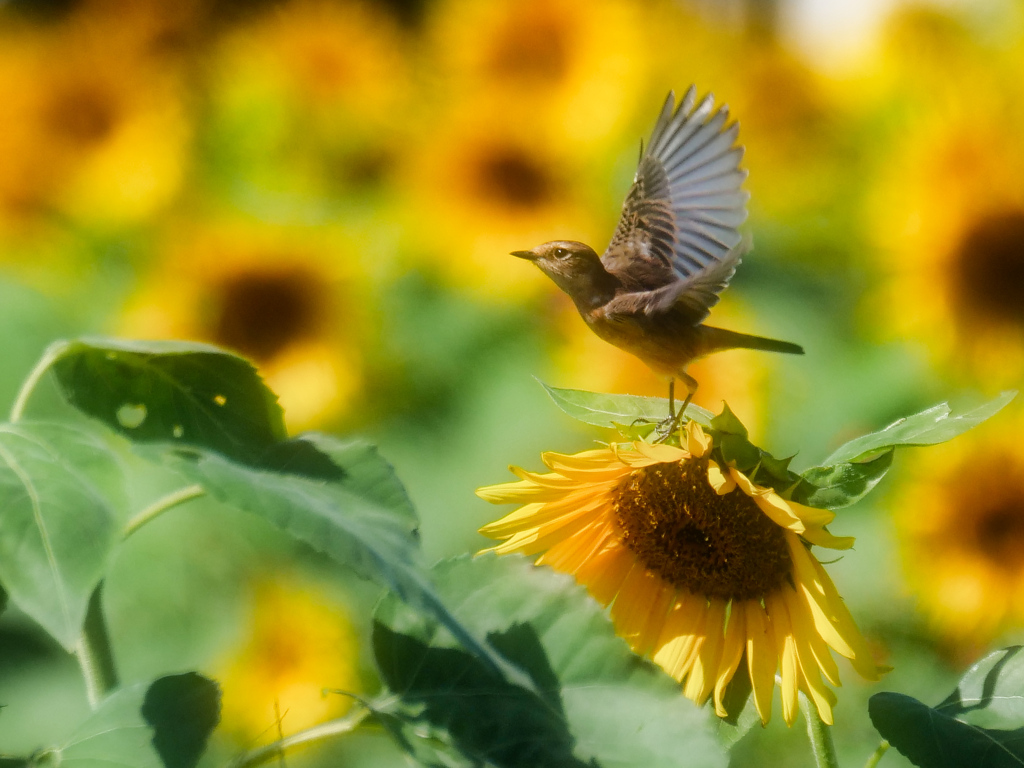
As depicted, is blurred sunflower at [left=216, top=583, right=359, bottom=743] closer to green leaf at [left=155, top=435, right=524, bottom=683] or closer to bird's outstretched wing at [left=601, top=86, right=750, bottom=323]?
bird's outstretched wing at [left=601, top=86, right=750, bottom=323]

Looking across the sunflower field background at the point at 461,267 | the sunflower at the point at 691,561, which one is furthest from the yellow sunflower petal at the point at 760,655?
the sunflower field background at the point at 461,267

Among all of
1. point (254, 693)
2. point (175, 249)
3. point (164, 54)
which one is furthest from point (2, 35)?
point (254, 693)

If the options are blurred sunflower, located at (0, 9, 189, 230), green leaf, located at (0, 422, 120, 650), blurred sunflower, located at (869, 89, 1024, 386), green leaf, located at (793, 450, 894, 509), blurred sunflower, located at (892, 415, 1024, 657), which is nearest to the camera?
green leaf, located at (0, 422, 120, 650)

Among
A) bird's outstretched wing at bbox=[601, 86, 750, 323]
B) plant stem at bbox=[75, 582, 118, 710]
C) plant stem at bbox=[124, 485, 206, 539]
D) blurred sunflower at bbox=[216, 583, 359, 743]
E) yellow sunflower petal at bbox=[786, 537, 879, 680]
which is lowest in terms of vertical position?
blurred sunflower at bbox=[216, 583, 359, 743]

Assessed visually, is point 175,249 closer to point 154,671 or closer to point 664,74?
point 154,671

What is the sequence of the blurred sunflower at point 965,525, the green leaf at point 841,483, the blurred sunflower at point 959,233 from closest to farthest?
the green leaf at point 841,483, the blurred sunflower at point 965,525, the blurred sunflower at point 959,233

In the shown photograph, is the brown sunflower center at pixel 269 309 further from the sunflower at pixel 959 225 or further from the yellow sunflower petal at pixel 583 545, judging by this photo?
the yellow sunflower petal at pixel 583 545

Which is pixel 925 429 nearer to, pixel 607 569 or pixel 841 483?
pixel 841 483

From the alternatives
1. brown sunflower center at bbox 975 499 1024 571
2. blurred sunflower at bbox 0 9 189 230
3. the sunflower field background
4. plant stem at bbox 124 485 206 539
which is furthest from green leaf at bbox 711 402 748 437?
blurred sunflower at bbox 0 9 189 230
